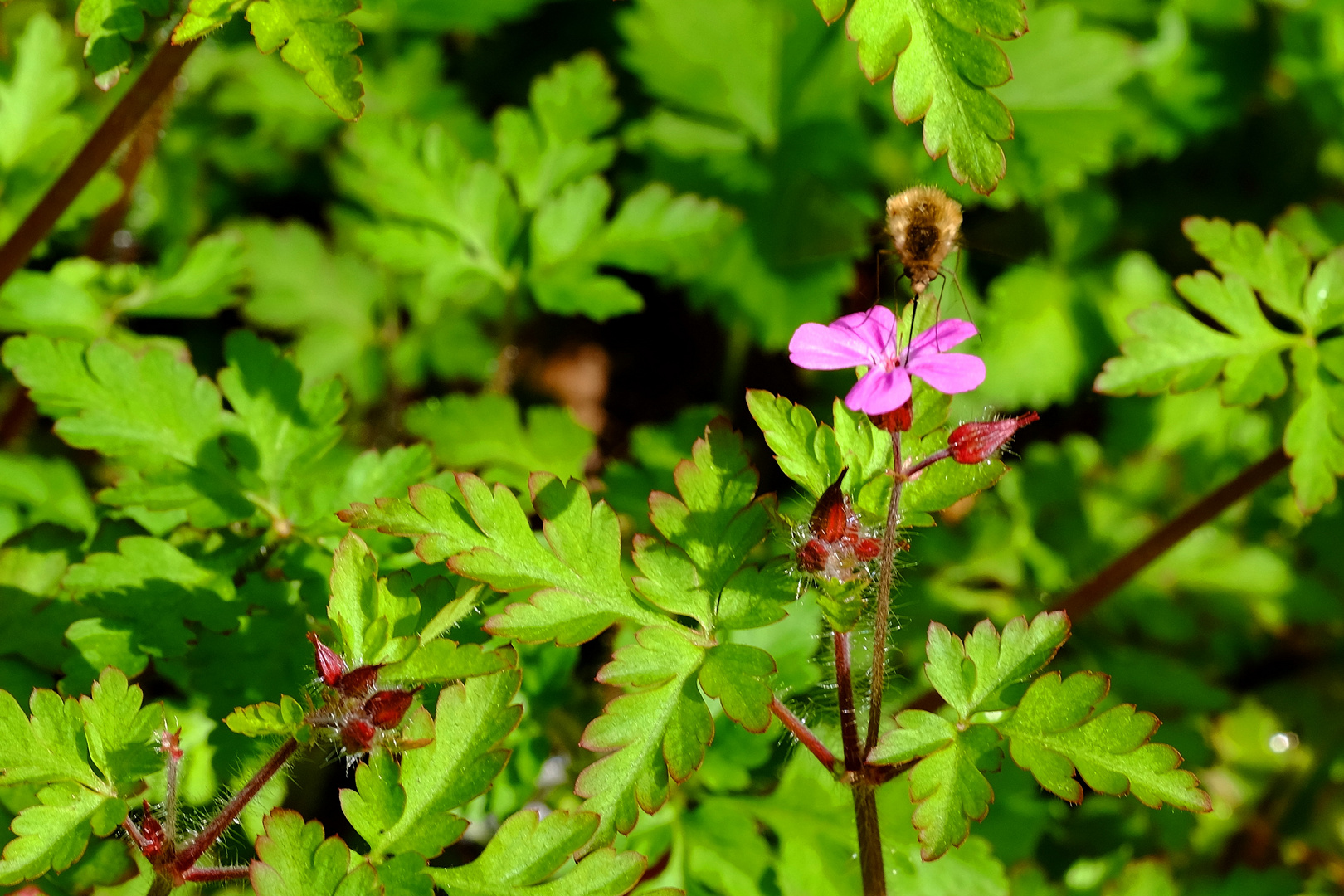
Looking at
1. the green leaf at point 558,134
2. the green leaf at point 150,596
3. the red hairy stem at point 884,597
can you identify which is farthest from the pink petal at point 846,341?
the green leaf at point 558,134

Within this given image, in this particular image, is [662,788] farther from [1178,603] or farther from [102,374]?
[1178,603]

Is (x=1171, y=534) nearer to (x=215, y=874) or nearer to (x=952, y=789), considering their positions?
(x=952, y=789)

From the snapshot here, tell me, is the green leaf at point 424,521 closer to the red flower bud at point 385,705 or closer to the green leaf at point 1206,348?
the red flower bud at point 385,705

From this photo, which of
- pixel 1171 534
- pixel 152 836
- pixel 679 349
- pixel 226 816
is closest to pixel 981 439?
pixel 1171 534

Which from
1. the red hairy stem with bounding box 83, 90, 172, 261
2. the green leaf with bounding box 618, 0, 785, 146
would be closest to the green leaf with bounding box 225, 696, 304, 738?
the red hairy stem with bounding box 83, 90, 172, 261

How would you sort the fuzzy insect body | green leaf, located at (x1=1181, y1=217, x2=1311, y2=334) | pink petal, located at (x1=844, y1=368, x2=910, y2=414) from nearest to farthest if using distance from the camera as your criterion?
pink petal, located at (x1=844, y1=368, x2=910, y2=414) → the fuzzy insect body → green leaf, located at (x1=1181, y1=217, x2=1311, y2=334)

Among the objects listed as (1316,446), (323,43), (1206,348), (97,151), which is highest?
(323,43)

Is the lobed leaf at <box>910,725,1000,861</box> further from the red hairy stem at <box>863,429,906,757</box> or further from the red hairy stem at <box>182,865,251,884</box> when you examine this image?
the red hairy stem at <box>182,865,251,884</box>
